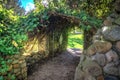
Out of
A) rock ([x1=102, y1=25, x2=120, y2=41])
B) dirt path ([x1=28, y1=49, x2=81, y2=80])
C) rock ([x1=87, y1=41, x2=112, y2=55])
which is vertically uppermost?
rock ([x1=102, y1=25, x2=120, y2=41])

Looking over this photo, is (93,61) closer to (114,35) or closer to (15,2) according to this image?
(114,35)

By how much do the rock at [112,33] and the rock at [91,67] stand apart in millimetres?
682

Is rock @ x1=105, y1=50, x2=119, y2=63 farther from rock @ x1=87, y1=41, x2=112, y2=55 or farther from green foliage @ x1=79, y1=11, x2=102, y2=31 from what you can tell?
green foliage @ x1=79, y1=11, x2=102, y2=31

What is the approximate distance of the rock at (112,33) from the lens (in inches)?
180

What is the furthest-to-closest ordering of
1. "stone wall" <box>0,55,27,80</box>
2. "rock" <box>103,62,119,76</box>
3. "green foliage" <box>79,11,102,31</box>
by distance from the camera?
"green foliage" <box>79,11,102,31</box>
"stone wall" <box>0,55,27,80</box>
"rock" <box>103,62,119,76</box>

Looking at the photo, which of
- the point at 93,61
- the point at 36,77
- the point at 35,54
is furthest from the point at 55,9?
the point at 93,61

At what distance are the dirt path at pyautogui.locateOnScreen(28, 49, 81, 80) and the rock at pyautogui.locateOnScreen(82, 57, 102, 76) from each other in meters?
1.78

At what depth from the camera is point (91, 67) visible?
474 centimetres

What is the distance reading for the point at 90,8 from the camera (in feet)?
29.6

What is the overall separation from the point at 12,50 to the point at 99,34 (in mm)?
2369

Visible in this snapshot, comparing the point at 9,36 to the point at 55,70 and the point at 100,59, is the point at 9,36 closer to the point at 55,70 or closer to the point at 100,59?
the point at 55,70

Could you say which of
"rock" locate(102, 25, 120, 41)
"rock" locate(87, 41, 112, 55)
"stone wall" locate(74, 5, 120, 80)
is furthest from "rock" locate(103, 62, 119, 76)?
"rock" locate(102, 25, 120, 41)

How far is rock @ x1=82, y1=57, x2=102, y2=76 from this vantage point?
4.65 meters

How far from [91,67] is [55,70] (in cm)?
287
